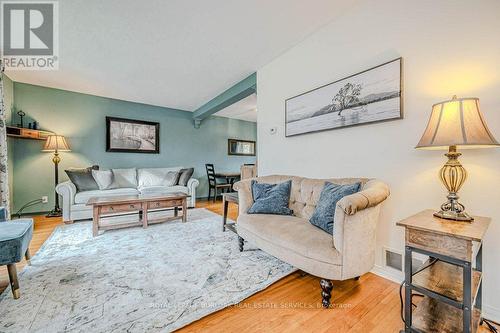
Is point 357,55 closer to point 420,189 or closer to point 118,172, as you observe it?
point 420,189

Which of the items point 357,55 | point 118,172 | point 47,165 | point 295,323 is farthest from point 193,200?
point 357,55

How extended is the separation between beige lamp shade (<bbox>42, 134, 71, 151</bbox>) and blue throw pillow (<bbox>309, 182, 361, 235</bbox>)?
460 centimetres

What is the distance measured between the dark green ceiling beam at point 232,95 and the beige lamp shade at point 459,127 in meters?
2.68

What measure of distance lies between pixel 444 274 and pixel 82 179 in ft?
16.4

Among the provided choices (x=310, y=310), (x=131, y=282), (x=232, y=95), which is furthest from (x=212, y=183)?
(x=310, y=310)

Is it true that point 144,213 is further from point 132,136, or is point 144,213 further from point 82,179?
point 132,136

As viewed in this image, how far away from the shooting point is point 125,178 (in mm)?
4406

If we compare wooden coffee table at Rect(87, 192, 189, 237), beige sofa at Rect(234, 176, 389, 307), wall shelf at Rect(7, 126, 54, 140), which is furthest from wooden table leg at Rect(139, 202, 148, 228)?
wall shelf at Rect(7, 126, 54, 140)

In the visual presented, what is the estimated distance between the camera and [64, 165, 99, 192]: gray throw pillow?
3.70m

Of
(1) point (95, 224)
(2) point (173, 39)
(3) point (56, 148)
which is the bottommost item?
(1) point (95, 224)

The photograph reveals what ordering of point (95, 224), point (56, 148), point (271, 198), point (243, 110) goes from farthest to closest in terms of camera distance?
point (243, 110) → point (56, 148) → point (95, 224) → point (271, 198)

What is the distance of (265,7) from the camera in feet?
6.49

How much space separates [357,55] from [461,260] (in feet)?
6.13

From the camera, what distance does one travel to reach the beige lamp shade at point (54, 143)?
372 cm
